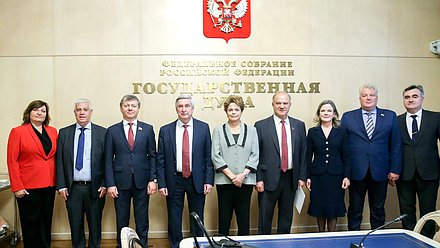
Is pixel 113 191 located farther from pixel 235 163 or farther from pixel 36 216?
pixel 235 163

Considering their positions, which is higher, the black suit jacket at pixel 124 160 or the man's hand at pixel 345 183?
the black suit jacket at pixel 124 160

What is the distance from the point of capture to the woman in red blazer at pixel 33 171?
3516 mm

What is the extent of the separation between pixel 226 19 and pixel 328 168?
7.48ft

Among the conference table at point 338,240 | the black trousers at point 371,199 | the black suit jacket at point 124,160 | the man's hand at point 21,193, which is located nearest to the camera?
the conference table at point 338,240

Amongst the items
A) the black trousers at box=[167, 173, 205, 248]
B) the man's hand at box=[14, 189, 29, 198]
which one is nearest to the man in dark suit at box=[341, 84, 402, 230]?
the black trousers at box=[167, 173, 205, 248]

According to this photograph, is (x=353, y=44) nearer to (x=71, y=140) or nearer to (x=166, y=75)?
(x=166, y=75)

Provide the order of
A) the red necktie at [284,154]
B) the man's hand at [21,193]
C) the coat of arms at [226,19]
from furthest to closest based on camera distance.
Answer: the coat of arms at [226,19]
the red necktie at [284,154]
the man's hand at [21,193]

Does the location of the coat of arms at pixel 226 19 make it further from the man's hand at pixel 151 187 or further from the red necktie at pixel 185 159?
the man's hand at pixel 151 187

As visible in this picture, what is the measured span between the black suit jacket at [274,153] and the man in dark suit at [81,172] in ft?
5.26

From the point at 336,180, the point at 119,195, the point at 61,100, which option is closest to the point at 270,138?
the point at 336,180

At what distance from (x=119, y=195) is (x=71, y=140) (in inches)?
28.3

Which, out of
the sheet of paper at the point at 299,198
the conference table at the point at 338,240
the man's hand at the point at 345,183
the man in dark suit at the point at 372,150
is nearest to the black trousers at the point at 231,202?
the sheet of paper at the point at 299,198

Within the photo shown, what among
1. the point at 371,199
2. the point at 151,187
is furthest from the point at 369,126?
the point at 151,187

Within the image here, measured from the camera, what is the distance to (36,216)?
→ 3590 millimetres
